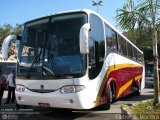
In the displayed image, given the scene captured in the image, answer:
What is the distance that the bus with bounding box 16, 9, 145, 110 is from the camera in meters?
9.99

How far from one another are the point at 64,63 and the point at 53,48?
2.27 feet

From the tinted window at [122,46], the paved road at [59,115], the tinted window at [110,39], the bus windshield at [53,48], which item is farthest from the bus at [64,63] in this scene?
the tinted window at [122,46]

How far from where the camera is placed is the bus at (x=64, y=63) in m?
9.99

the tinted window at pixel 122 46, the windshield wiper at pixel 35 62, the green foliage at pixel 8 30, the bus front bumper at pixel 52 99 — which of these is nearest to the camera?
the bus front bumper at pixel 52 99

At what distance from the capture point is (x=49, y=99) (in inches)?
399

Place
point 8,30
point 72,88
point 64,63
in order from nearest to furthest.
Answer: point 72,88
point 64,63
point 8,30

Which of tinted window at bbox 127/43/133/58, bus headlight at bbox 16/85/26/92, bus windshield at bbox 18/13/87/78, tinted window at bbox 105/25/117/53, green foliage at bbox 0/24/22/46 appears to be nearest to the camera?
bus windshield at bbox 18/13/87/78

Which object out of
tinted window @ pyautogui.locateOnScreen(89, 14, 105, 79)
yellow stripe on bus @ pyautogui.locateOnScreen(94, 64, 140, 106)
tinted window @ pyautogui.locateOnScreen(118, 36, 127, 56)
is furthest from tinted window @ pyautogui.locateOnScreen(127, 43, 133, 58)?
tinted window @ pyautogui.locateOnScreen(89, 14, 105, 79)

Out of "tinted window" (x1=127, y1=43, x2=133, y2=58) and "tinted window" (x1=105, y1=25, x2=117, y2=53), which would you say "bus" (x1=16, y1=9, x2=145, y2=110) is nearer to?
"tinted window" (x1=105, y1=25, x2=117, y2=53)

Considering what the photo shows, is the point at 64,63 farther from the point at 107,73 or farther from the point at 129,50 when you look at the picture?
the point at 129,50

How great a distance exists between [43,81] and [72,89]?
972 millimetres

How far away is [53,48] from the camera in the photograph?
10.6m

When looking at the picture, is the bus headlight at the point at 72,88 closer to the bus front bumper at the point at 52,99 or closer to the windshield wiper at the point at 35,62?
the bus front bumper at the point at 52,99

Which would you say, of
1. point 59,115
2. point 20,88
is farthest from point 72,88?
point 59,115
